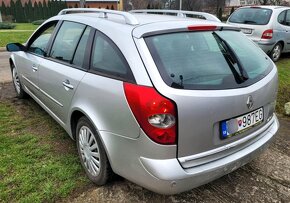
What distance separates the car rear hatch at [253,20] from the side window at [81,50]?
682 centimetres

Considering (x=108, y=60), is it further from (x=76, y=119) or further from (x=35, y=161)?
(x=35, y=161)

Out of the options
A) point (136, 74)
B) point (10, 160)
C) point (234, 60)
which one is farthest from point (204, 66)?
point (10, 160)

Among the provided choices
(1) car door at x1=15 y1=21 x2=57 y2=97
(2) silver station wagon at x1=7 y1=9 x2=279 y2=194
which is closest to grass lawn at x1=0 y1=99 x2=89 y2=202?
(2) silver station wagon at x1=7 y1=9 x2=279 y2=194

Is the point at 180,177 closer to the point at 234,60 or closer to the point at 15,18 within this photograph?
the point at 234,60

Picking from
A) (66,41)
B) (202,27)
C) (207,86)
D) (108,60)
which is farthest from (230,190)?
(66,41)

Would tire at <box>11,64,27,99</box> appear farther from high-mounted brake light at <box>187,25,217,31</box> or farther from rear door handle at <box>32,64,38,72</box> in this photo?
high-mounted brake light at <box>187,25,217,31</box>

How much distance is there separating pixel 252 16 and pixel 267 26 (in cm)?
61

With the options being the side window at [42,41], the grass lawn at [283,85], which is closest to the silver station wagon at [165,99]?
the side window at [42,41]

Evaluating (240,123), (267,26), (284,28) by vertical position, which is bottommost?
(240,123)

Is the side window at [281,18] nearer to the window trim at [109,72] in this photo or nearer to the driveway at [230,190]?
the driveway at [230,190]

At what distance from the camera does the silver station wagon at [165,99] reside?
7.34 feet

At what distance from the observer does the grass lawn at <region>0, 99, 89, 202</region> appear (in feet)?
9.42

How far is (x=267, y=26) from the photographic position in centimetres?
885

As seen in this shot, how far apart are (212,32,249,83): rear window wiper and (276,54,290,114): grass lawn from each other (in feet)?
8.80
